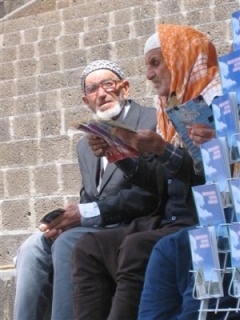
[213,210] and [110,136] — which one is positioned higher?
[110,136]

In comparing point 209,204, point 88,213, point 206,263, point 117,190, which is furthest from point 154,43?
point 206,263

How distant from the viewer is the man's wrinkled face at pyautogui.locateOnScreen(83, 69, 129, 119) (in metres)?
4.43

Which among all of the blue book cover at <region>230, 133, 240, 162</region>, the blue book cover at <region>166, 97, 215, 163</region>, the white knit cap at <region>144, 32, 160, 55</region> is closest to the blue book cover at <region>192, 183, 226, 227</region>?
the blue book cover at <region>230, 133, 240, 162</region>

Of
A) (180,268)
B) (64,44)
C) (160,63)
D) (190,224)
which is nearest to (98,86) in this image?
(160,63)

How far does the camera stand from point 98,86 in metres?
4.47

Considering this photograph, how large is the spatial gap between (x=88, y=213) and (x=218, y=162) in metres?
1.30

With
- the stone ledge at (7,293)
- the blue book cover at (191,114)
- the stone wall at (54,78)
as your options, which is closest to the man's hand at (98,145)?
the blue book cover at (191,114)

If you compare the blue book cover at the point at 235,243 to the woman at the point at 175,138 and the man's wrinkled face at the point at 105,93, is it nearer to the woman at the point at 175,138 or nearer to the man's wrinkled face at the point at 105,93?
the woman at the point at 175,138

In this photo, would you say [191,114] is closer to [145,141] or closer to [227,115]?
[227,115]

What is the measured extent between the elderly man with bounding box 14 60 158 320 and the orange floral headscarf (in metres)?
0.47

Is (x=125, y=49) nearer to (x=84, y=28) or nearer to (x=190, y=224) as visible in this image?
(x=84, y=28)

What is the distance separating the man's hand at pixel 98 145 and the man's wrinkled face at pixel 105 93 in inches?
15.3

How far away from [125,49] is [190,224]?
2951 millimetres

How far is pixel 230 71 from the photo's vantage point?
3.07 meters
